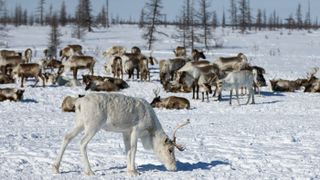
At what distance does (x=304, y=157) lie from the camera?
381 inches

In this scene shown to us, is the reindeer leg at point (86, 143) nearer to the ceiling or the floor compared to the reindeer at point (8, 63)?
nearer to the floor

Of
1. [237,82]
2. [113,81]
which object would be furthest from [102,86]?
[237,82]

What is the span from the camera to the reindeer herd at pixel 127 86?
26.0 feet

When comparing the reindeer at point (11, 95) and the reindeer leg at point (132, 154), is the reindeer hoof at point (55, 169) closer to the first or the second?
the reindeer leg at point (132, 154)

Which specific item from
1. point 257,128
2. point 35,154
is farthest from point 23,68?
point 35,154

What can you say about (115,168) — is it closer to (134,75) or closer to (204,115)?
(204,115)

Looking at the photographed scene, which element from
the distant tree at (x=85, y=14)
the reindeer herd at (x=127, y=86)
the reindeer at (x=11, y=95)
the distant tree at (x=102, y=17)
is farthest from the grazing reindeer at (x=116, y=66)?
the distant tree at (x=102, y=17)

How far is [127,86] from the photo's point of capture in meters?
23.5

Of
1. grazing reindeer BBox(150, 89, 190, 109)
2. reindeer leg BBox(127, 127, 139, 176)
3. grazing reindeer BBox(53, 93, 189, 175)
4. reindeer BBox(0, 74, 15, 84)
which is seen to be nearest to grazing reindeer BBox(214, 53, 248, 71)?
grazing reindeer BBox(150, 89, 190, 109)

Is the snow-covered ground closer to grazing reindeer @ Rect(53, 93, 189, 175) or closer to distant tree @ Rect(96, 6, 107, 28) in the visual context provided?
grazing reindeer @ Rect(53, 93, 189, 175)

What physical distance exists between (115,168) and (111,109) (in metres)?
1.22

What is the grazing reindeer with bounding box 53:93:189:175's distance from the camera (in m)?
7.79

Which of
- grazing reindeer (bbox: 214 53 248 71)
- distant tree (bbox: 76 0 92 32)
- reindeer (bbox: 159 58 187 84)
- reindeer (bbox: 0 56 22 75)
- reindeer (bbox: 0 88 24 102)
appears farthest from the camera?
distant tree (bbox: 76 0 92 32)

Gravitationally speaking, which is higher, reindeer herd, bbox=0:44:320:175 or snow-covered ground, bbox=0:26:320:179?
reindeer herd, bbox=0:44:320:175
